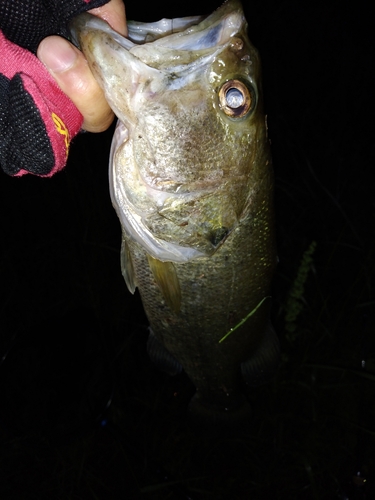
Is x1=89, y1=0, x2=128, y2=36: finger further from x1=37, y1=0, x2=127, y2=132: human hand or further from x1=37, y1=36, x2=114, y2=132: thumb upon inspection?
x1=37, y1=36, x2=114, y2=132: thumb

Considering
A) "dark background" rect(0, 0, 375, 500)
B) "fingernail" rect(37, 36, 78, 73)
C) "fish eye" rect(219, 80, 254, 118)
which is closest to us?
"fingernail" rect(37, 36, 78, 73)

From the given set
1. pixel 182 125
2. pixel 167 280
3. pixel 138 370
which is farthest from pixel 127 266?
pixel 138 370

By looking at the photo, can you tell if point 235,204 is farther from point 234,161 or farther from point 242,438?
point 242,438

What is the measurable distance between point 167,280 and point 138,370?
2.13 metres

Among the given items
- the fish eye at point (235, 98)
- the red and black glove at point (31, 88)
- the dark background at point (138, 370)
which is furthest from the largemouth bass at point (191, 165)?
the dark background at point (138, 370)

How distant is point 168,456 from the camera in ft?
10.9

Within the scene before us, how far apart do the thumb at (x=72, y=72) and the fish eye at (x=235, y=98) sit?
0.39 m

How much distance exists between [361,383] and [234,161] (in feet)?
8.61

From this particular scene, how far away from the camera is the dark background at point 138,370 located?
8.81 feet

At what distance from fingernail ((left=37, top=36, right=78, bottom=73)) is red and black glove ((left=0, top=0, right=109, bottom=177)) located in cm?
3

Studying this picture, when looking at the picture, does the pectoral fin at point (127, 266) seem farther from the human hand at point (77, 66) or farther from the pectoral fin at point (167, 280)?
the human hand at point (77, 66)

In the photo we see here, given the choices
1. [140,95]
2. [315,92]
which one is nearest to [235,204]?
[140,95]

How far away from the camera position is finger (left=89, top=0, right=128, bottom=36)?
1201mm

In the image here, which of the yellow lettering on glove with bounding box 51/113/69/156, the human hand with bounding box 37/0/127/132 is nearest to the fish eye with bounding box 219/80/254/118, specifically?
the human hand with bounding box 37/0/127/132
